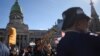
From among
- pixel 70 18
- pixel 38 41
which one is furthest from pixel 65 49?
pixel 38 41

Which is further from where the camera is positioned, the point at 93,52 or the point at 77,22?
the point at 77,22

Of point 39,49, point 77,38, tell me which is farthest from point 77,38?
point 39,49

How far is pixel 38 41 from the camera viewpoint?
32.2 feet

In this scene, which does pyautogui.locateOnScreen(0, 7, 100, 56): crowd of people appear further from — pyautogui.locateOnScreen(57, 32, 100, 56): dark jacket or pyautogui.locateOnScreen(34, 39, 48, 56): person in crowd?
pyautogui.locateOnScreen(34, 39, 48, 56): person in crowd

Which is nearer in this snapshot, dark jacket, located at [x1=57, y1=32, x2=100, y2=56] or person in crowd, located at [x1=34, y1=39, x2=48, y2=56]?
dark jacket, located at [x1=57, y1=32, x2=100, y2=56]

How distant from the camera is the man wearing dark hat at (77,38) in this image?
2377 millimetres

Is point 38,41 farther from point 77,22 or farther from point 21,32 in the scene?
point 21,32

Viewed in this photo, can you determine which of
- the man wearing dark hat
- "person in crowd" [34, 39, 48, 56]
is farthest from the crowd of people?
"person in crowd" [34, 39, 48, 56]

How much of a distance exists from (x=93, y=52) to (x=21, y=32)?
68195 millimetres

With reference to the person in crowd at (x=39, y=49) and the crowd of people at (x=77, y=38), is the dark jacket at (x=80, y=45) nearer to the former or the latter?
the crowd of people at (x=77, y=38)

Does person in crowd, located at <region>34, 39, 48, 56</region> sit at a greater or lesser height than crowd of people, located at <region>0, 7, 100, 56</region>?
lesser

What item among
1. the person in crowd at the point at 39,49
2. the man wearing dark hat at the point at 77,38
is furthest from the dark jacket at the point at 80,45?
the person in crowd at the point at 39,49

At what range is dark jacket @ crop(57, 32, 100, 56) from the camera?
93.4 inches

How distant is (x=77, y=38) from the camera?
243 centimetres
